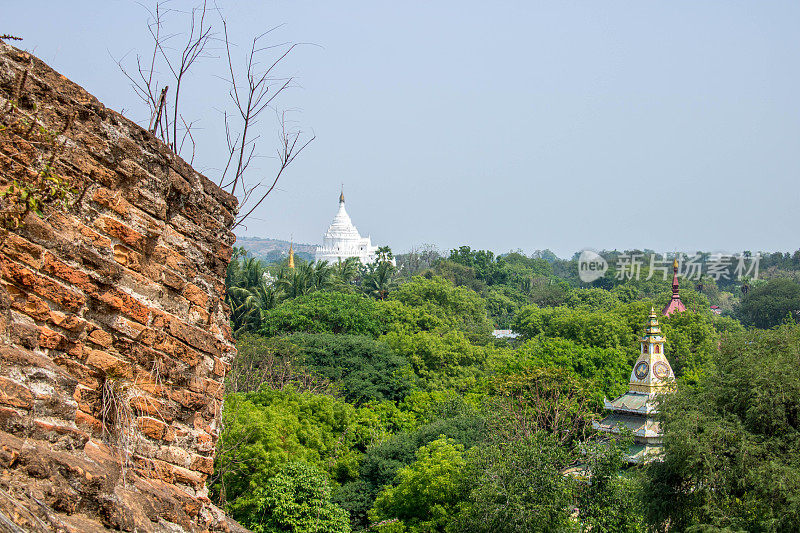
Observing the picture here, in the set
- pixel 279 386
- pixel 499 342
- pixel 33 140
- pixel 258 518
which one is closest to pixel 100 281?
pixel 33 140

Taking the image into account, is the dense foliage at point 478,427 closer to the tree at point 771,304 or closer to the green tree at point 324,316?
the green tree at point 324,316

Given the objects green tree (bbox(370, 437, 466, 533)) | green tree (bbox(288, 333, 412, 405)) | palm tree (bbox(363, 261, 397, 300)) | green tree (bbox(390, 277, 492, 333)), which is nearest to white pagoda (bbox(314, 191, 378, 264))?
palm tree (bbox(363, 261, 397, 300))

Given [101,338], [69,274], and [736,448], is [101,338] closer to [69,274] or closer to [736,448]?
[69,274]

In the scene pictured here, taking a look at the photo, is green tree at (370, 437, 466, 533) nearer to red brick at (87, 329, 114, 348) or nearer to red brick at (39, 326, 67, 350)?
red brick at (87, 329, 114, 348)

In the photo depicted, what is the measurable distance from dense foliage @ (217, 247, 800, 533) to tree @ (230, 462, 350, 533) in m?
0.05

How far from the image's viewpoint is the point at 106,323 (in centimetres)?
449

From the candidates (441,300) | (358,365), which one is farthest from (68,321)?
(441,300)

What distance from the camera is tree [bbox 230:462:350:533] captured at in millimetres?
15844

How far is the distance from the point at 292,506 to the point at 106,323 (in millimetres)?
12313

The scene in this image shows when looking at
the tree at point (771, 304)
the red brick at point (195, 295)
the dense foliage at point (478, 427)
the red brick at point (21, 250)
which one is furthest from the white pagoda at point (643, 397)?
the tree at point (771, 304)

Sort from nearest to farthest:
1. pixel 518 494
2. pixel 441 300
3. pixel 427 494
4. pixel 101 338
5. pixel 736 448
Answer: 1. pixel 101 338
2. pixel 736 448
3. pixel 518 494
4. pixel 427 494
5. pixel 441 300

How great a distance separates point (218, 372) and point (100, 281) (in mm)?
1155

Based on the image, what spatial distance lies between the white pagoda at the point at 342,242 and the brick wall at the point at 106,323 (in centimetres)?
8276

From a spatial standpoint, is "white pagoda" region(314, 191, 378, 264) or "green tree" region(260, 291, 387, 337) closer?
"green tree" region(260, 291, 387, 337)
